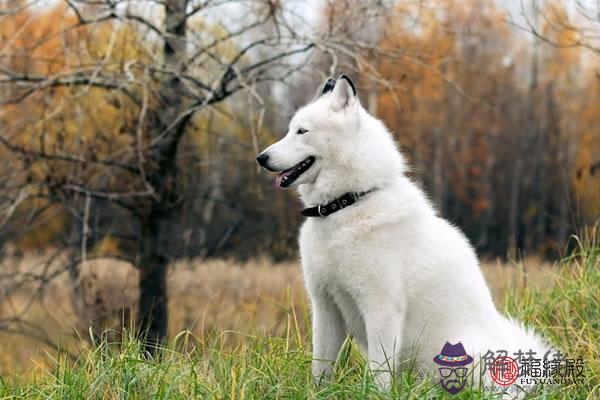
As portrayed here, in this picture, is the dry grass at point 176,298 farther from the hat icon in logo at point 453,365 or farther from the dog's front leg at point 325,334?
the hat icon in logo at point 453,365

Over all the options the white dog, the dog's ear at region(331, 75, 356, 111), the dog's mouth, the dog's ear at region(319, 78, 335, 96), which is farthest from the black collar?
the dog's ear at region(319, 78, 335, 96)

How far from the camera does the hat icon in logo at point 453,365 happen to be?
11.5 feet

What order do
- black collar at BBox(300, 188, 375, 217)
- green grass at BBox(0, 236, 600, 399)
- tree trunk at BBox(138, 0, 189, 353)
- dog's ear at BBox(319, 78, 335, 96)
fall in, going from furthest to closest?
tree trunk at BBox(138, 0, 189, 353) < dog's ear at BBox(319, 78, 335, 96) < black collar at BBox(300, 188, 375, 217) < green grass at BBox(0, 236, 600, 399)

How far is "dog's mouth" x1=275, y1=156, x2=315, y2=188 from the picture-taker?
12.2ft

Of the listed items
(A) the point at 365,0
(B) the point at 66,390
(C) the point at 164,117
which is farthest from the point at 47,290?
(B) the point at 66,390

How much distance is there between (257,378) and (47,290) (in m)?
8.63

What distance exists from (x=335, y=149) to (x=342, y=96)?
0.25 metres

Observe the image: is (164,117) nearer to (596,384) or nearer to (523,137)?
(596,384)

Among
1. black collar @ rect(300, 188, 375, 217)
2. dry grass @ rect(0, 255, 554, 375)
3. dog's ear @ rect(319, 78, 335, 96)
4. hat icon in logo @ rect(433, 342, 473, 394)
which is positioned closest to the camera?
hat icon in logo @ rect(433, 342, 473, 394)

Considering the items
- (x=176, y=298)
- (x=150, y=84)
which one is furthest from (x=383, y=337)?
(x=176, y=298)

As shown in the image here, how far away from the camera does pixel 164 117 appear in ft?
24.0

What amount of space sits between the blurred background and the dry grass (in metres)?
0.04

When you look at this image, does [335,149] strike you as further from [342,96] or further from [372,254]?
[372,254]

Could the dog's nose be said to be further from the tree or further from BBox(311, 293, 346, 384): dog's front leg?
the tree
